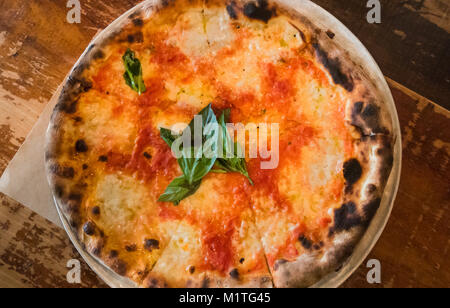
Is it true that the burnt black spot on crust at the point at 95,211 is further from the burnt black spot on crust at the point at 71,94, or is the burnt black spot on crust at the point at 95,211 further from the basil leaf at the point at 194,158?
the burnt black spot on crust at the point at 71,94

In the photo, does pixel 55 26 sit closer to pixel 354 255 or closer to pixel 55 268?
pixel 55 268

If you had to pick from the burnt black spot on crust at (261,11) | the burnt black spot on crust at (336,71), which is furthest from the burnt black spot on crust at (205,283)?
the burnt black spot on crust at (261,11)

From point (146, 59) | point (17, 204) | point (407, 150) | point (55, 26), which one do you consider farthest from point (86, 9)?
point (407, 150)

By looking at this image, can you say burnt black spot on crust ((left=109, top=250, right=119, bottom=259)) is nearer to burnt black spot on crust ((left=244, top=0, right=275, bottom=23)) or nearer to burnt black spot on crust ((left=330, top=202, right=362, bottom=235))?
burnt black spot on crust ((left=330, top=202, right=362, bottom=235))

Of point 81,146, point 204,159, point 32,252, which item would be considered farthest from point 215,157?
point 32,252

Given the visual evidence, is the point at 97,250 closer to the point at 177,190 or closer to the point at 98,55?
the point at 177,190

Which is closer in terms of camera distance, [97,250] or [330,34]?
[97,250]
